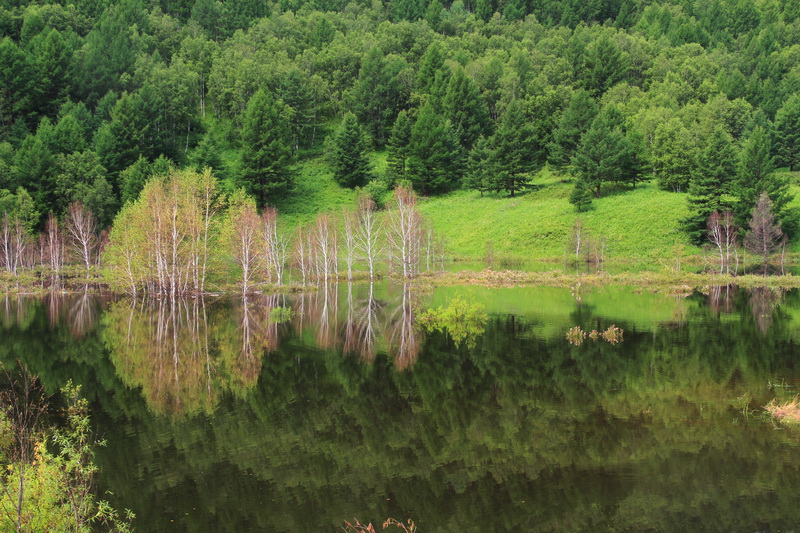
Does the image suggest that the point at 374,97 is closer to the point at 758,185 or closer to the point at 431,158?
the point at 431,158

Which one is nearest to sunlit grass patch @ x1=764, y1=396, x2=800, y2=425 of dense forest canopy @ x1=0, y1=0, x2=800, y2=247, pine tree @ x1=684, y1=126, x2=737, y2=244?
pine tree @ x1=684, y1=126, x2=737, y2=244

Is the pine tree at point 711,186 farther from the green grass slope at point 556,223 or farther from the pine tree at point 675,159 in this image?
the pine tree at point 675,159

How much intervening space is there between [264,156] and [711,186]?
5982cm

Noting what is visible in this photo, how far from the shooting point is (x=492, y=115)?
11556 centimetres

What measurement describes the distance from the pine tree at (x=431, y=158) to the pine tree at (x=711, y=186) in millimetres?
36625

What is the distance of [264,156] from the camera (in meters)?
85.2

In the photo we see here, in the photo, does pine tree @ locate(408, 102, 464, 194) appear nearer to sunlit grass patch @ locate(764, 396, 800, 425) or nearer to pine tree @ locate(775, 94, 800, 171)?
pine tree @ locate(775, 94, 800, 171)

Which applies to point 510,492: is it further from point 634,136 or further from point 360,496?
point 634,136

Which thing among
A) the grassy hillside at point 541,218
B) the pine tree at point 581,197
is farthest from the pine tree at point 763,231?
the pine tree at point 581,197

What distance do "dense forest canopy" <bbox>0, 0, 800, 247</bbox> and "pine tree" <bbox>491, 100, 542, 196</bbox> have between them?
337mm

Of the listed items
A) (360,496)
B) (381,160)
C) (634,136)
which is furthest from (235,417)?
(381,160)

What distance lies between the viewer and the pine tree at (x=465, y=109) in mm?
104250

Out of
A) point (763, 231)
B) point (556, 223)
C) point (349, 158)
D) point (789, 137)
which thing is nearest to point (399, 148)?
point (349, 158)

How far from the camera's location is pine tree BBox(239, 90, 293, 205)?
84625mm
